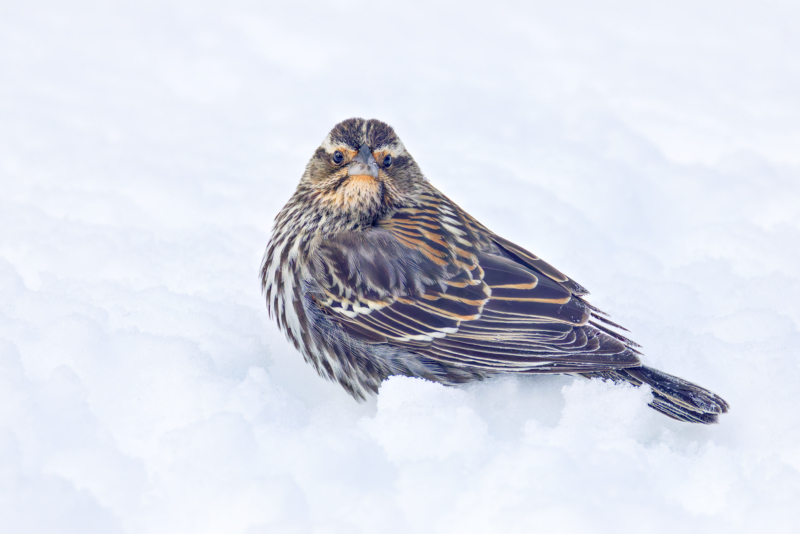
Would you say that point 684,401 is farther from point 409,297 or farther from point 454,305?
point 409,297

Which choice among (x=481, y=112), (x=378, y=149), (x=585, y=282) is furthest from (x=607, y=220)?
(x=378, y=149)

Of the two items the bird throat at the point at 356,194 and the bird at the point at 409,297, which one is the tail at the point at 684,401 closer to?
the bird at the point at 409,297

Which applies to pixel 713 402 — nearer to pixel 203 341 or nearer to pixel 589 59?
pixel 203 341

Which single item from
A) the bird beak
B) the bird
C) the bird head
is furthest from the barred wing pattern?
the bird beak

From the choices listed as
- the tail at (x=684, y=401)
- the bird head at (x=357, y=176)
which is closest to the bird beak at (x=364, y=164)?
the bird head at (x=357, y=176)

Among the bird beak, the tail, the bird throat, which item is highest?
the bird beak

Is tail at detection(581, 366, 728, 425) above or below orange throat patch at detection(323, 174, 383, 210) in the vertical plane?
below

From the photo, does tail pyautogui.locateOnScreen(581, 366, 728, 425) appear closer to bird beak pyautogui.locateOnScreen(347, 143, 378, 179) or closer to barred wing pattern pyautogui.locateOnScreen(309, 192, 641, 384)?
barred wing pattern pyautogui.locateOnScreen(309, 192, 641, 384)

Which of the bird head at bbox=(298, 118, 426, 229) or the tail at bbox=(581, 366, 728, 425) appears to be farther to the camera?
the bird head at bbox=(298, 118, 426, 229)
